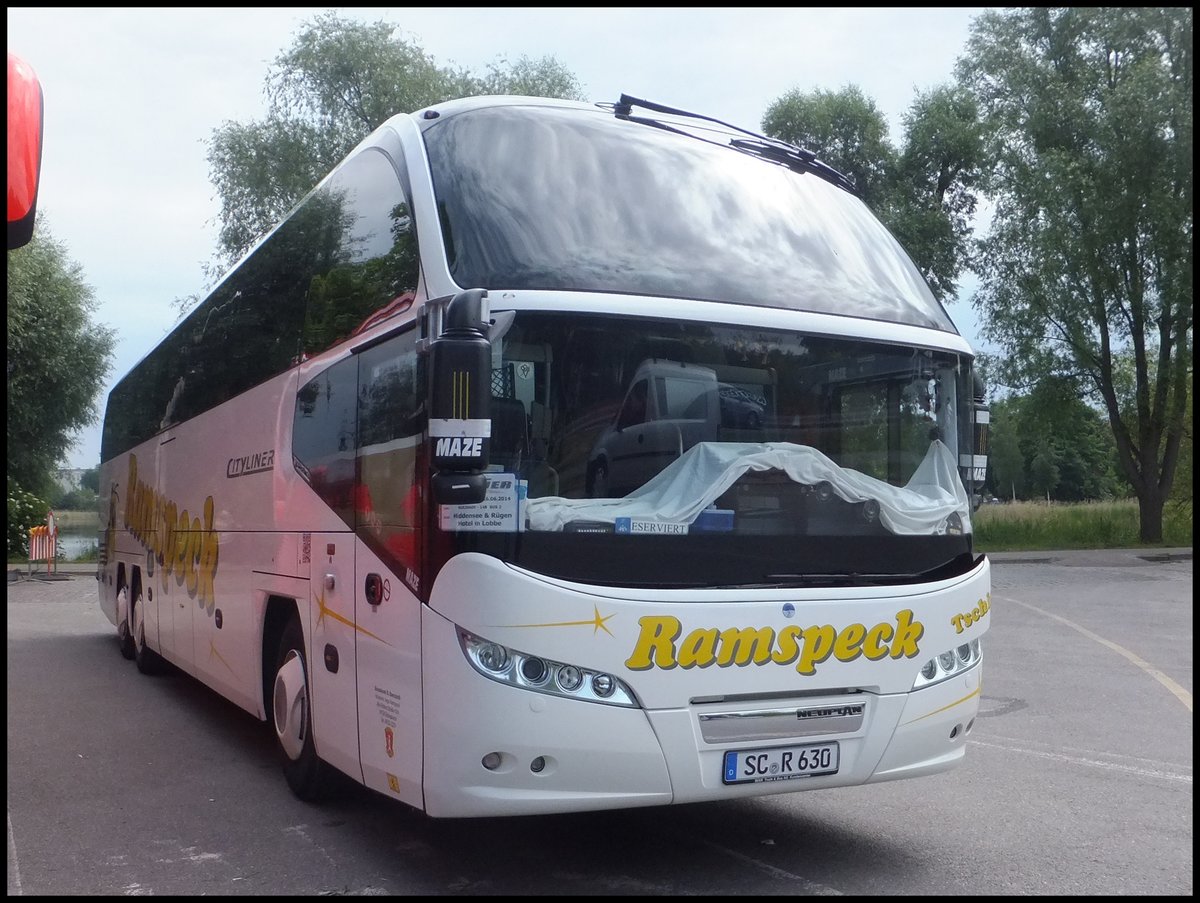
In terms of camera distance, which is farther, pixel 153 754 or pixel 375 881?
pixel 153 754

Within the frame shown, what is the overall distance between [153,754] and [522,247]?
5294 millimetres

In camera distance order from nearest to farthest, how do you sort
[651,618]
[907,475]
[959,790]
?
[651,618] < [907,475] < [959,790]

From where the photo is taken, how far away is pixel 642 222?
582 centimetres

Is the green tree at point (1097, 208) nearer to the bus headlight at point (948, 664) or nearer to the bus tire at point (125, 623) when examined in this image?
the bus tire at point (125, 623)

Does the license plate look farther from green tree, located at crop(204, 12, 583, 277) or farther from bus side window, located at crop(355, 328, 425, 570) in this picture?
green tree, located at crop(204, 12, 583, 277)

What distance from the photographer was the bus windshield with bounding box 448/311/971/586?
17.1ft

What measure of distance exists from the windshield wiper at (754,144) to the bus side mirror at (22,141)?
144 inches

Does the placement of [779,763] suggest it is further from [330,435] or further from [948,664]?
[330,435]

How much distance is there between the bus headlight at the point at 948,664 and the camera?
576 centimetres

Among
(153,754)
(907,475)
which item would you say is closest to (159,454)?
(153,754)

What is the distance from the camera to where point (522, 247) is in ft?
17.9

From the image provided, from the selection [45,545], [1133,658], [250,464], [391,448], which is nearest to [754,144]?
[391,448]

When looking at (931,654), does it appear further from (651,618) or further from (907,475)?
(651,618)

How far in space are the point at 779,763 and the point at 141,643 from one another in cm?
947
